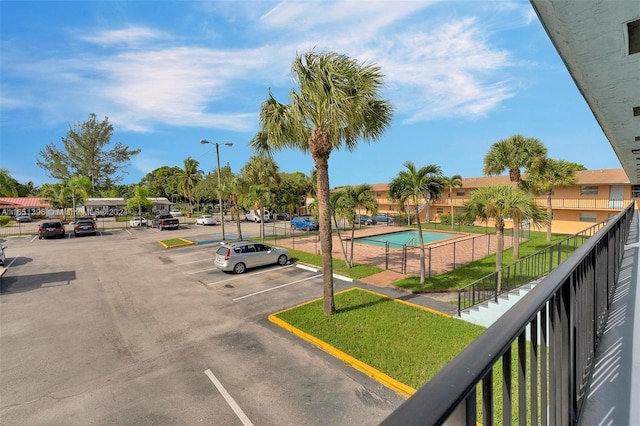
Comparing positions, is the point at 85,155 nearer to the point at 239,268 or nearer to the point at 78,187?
the point at 78,187

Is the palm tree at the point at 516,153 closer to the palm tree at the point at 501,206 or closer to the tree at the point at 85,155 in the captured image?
the palm tree at the point at 501,206

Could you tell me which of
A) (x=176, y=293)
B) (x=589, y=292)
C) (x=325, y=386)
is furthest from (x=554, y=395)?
(x=176, y=293)

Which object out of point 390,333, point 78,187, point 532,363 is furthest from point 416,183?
point 78,187

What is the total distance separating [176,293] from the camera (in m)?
12.9

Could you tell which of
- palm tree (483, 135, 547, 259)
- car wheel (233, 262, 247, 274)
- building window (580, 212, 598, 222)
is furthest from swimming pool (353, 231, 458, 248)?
car wheel (233, 262, 247, 274)

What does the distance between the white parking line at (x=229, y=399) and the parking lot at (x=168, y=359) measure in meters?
0.02

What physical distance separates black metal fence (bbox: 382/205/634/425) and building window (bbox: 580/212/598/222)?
3599cm

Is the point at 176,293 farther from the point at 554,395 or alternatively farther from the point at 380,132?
the point at 554,395

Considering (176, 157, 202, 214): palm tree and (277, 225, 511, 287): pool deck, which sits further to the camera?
(176, 157, 202, 214): palm tree

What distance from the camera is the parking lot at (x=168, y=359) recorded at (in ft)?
19.1

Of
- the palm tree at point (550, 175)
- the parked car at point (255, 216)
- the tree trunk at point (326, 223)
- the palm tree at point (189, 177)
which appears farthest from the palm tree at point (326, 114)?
the palm tree at point (189, 177)

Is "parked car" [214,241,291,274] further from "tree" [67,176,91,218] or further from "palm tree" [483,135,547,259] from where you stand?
"tree" [67,176,91,218]

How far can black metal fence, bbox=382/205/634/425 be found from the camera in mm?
800

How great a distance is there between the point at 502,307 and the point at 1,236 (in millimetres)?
43790
